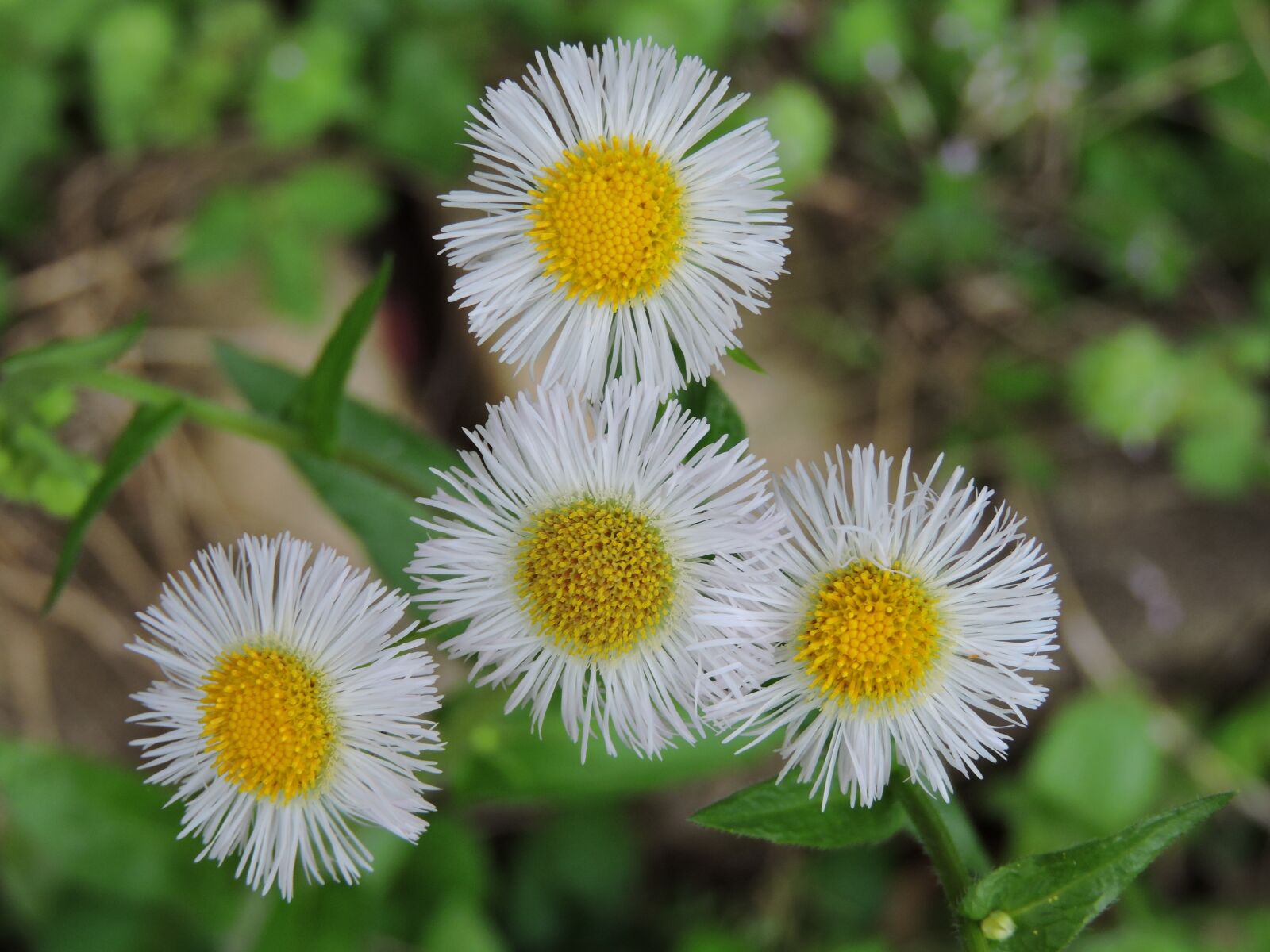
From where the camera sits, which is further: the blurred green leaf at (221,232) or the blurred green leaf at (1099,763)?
the blurred green leaf at (221,232)

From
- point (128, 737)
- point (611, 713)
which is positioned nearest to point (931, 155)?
point (611, 713)

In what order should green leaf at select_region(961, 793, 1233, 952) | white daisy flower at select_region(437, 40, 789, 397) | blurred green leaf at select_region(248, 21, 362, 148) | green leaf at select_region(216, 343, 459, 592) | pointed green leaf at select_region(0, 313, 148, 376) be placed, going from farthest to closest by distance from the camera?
blurred green leaf at select_region(248, 21, 362, 148)
green leaf at select_region(216, 343, 459, 592)
pointed green leaf at select_region(0, 313, 148, 376)
white daisy flower at select_region(437, 40, 789, 397)
green leaf at select_region(961, 793, 1233, 952)

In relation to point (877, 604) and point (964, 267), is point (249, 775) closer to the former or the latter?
point (877, 604)

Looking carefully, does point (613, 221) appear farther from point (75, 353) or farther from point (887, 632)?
point (75, 353)

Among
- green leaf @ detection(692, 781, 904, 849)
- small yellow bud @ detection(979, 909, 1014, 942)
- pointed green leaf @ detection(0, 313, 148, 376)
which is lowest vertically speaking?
small yellow bud @ detection(979, 909, 1014, 942)

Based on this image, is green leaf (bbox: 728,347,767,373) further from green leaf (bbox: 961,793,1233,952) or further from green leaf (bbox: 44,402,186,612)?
green leaf (bbox: 44,402,186,612)

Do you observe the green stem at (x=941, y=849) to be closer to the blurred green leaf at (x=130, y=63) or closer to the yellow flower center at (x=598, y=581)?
the yellow flower center at (x=598, y=581)

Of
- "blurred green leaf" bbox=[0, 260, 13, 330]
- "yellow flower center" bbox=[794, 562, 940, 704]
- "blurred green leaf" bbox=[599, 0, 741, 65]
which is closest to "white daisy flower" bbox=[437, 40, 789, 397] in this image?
"yellow flower center" bbox=[794, 562, 940, 704]

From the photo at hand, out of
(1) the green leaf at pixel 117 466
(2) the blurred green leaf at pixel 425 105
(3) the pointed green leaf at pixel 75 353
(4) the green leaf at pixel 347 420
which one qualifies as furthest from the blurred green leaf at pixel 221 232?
(1) the green leaf at pixel 117 466
